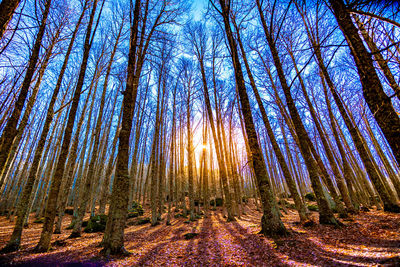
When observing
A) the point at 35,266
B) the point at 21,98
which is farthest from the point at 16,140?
the point at 35,266

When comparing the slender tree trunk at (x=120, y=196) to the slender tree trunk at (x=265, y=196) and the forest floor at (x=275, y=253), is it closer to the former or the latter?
the forest floor at (x=275, y=253)

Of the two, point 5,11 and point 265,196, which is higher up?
point 5,11

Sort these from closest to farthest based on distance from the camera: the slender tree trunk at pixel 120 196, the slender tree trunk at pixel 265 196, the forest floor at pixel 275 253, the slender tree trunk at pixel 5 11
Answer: the slender tree trunk at pixel 5 11 → the forest floor at pixel 275 253 → the slender tree trunk at pixel 120 196 → the slender tree trunk at pixel 265 196

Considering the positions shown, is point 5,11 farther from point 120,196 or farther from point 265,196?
point 265,196

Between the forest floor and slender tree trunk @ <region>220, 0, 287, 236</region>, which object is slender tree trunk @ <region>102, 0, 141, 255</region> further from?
slender tree trunk @ <region>220, 0, 287, 236</region>

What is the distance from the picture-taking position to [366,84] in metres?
2.83

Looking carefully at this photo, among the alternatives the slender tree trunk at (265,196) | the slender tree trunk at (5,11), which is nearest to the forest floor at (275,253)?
the slender tree trunk at (265,196)

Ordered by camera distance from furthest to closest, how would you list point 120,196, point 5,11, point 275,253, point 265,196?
point 265,196, point 120,196, point 275,253, point 5,11

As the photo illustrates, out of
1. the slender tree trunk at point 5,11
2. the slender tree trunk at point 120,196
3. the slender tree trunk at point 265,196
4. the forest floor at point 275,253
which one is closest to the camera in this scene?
the slender tree trunk at point 5,11

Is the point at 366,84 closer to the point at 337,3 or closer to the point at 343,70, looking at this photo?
Answer: the point at 337,3

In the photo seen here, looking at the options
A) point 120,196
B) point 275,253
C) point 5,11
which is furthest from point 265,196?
point 5,11

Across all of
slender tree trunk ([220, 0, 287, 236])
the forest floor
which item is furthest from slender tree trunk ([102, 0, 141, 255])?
slender tree trunk ([220, 0, 287, 236])

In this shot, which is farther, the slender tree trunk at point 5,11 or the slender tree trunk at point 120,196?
the slender tree trunk at point 120,196

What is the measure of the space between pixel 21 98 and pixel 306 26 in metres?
12.9
